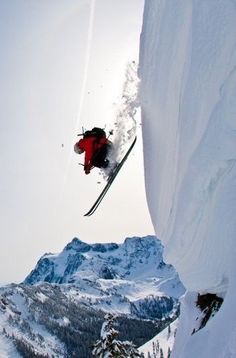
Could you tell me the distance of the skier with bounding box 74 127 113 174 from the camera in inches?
450

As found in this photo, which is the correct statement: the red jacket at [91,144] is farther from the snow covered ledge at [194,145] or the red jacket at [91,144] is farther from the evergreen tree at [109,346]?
the evergreen tree at [109,346]

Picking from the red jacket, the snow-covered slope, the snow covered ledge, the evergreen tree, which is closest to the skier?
the red jacket

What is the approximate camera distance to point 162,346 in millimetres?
126625

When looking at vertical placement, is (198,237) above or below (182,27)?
below

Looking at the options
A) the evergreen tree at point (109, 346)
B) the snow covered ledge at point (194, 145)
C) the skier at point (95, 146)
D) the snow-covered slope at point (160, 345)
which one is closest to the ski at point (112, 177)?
the skier at point (95, 146)

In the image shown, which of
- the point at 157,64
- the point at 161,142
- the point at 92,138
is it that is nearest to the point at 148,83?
the point at 157,64

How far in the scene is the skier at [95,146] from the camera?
11.4 metres

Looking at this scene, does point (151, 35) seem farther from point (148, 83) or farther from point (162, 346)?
point (162, 346)

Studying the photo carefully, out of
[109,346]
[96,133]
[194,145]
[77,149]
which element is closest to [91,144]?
[96,133]

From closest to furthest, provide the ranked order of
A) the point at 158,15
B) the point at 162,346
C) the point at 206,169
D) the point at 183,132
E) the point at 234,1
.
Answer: the point at 234,1, the point at 206,169, the point at 183,132, the point at 158,15, the point at 162,346

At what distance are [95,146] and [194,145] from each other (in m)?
4.91

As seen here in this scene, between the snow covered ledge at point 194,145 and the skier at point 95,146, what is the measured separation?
2.32 metres

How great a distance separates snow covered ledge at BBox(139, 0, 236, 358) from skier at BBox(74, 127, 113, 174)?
7.60ft

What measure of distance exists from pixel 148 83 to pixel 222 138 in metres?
2.63
